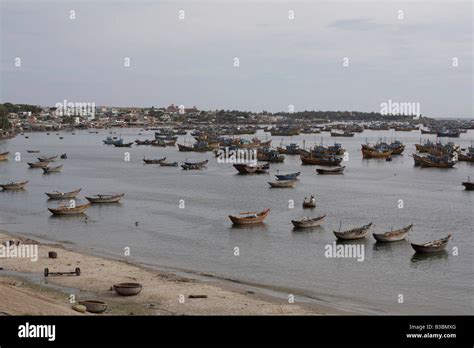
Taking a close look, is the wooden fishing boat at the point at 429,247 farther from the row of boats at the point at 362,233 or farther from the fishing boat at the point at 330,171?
the fishing boat at the point at 330,171

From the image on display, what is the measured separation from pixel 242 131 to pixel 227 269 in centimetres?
10820

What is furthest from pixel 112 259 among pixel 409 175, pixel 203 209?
pixel 409 175

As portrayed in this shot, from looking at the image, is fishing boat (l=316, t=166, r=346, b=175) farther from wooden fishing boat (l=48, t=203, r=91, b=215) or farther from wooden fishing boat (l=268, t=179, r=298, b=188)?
wooden fishing boat (l=48, t=203, r=91, b=215)

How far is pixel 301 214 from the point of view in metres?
31.9

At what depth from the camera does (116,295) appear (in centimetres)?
1722

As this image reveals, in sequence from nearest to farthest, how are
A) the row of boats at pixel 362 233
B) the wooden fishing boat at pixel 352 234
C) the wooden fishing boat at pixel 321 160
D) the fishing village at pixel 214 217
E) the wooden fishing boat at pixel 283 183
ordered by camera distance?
1. the fishing village at pixel 214 217
2. the row of boats at pixel 362 233
3. the wooden fishing boat at pixel 352 234
4. the wooden fishing boat at pixel 283 183
5. the wooden fishing boat at pixel 321 160

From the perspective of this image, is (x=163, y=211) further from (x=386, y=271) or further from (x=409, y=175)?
(x=409, y=175)

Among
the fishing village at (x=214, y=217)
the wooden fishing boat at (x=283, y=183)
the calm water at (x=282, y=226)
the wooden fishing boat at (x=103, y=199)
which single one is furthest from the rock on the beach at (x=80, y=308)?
the wooden fishing boat at (x=283, y=183)

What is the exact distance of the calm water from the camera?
64.1ft

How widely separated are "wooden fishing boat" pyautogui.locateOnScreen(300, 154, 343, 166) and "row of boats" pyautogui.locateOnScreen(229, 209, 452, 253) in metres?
29.5

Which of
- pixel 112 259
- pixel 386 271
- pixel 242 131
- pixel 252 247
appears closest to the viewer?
pixel 386 271

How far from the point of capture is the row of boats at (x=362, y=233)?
22.9 metres

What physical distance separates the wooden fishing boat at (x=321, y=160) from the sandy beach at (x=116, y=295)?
129 feet

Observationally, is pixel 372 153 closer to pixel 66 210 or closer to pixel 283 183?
pixel 283 183
